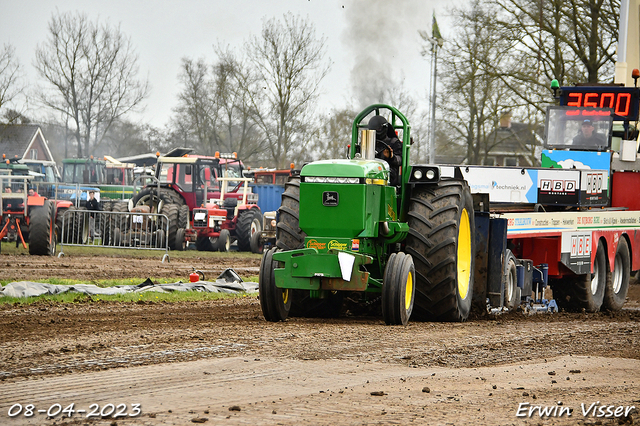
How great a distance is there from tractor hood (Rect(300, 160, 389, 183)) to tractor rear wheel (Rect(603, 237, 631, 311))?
671 cm

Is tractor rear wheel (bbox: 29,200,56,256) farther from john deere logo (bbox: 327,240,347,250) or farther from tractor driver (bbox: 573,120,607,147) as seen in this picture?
john deere logo (bbox: 327,240,347,250)

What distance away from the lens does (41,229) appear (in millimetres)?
19719

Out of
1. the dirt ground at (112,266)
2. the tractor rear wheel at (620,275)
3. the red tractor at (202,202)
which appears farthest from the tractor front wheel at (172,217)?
the tractor rear wheel at (620,275)

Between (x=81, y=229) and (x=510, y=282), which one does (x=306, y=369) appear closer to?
(x=510, y=282)

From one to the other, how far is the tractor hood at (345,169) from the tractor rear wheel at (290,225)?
58 cm

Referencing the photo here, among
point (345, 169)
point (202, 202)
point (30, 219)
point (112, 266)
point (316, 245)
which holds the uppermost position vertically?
point (345, 169)

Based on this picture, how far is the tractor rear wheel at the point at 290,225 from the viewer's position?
895 cm

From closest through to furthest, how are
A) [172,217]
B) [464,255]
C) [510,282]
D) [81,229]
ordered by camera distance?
[464,255] → [510,282] → [81,229] → [172,217]

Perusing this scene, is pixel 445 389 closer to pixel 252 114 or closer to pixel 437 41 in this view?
pixel 437 41

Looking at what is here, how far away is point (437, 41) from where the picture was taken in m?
32.1

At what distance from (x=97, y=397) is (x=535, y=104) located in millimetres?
29204

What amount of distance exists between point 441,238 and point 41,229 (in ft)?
43.8

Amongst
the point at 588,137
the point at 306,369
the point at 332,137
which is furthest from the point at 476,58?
the point at 306,369

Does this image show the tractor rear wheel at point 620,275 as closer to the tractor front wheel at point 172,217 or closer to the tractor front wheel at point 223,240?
the tractor front wheel at point 172,217
